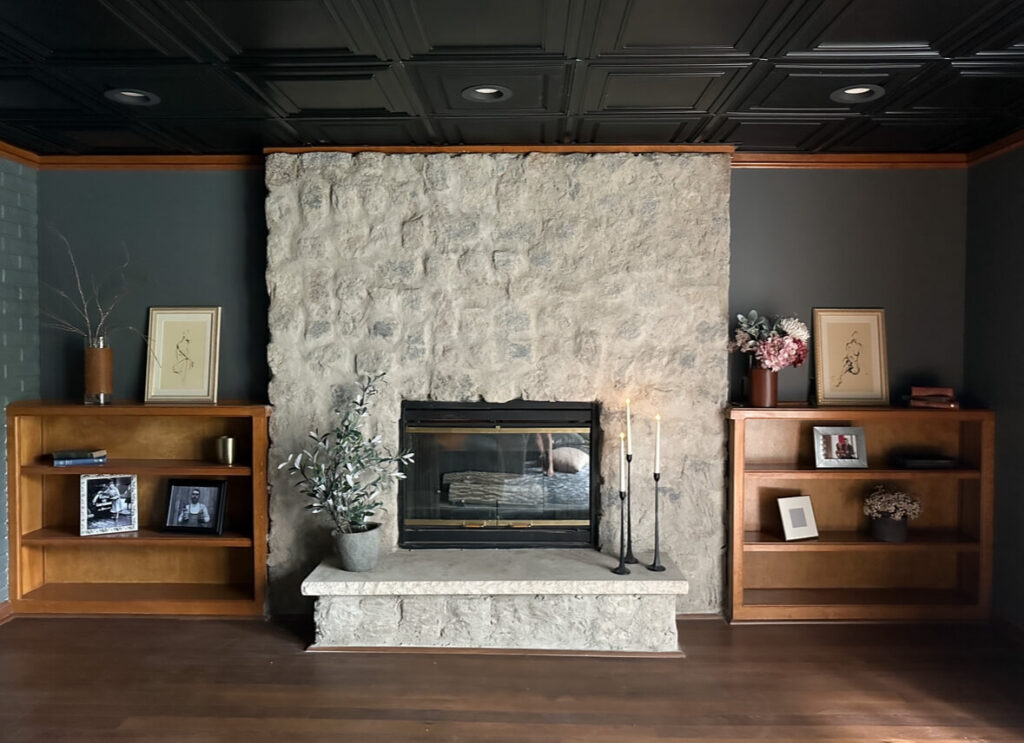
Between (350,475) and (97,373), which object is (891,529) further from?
(97,373)

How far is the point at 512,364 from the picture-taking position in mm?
3582

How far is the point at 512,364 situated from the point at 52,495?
8.75ft

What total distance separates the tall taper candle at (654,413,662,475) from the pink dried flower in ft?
1.96

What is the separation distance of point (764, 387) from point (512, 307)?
135 cm

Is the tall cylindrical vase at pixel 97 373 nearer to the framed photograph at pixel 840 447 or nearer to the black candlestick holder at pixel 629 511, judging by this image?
the black candlestick holder at pixel 629 511

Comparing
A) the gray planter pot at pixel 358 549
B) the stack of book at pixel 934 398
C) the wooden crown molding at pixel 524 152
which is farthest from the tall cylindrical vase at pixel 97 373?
the stack of book at pixel 934 398

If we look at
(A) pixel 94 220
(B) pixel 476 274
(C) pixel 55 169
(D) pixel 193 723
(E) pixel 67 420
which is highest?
(C) pixel 55 169

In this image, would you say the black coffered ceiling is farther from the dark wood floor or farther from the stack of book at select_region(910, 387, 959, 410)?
the dark wood floor

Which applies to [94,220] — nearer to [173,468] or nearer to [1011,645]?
[173,468]

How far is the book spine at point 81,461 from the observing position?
3570mm

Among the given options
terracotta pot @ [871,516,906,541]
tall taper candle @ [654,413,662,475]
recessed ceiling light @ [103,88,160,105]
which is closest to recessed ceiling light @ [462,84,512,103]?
recessed ceiling light @ [103,88,160,105]

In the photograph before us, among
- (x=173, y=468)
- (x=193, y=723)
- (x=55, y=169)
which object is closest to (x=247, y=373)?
(x=173, y=468)

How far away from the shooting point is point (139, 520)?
12.6ft

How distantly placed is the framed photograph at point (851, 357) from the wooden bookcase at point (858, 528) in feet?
0.48
